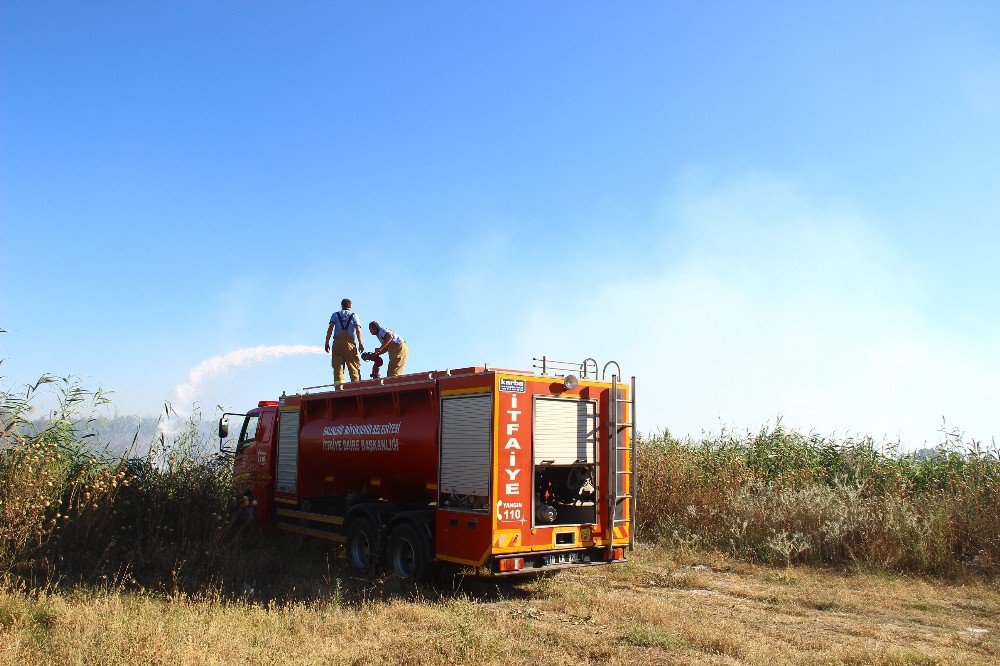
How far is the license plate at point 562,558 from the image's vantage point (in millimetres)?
9703

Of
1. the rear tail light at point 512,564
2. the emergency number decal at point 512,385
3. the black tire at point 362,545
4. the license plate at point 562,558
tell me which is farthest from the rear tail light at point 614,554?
the black tire at point 362,545

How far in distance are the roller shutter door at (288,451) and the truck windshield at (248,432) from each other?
1.26 metres

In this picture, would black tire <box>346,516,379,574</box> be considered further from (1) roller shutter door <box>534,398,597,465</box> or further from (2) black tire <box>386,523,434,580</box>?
(1) roller shutter door <box>534,398,597,465</box>

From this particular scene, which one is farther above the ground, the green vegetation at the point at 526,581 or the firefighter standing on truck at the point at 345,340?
the firefighter standing on truck at the point at 345,340

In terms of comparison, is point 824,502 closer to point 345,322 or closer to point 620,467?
point 620,467

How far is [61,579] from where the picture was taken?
954cm

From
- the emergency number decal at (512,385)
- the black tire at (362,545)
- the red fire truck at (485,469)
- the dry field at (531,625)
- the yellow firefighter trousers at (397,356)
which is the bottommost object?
the dry field at (531,625)

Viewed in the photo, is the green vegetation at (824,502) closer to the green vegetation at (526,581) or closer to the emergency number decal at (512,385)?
the green vegetation at (526,581)

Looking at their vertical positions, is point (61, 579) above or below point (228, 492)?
below

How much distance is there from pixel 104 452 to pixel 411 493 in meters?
4.69

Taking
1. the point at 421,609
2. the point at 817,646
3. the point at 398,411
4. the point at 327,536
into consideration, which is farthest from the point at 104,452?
the point at 817,646

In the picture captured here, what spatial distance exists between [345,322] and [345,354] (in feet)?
2.00

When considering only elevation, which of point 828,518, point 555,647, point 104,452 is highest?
point 104,452

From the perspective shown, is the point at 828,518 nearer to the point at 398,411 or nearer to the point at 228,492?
the point at 398,411
